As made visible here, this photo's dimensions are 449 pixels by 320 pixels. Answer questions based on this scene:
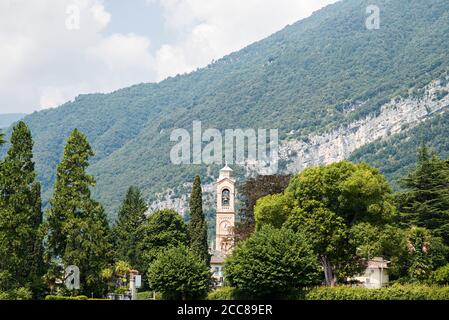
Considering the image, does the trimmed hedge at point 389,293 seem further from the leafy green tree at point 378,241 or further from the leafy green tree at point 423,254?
the leafy green tree at point 378,241

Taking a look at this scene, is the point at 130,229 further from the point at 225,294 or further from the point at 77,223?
the point at 77,223

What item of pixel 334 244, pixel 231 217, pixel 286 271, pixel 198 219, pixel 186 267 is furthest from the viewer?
pixel 231 217

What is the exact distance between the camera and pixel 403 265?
2333 inches

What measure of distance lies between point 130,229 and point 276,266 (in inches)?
1411

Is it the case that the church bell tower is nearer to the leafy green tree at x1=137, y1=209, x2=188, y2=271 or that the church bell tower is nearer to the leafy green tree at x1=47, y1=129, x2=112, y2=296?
the leafy green tree at x1=137, y1=209, x2=188, y2=271

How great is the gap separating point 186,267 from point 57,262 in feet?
34.4

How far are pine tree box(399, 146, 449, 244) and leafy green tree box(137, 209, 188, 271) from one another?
2887 cm

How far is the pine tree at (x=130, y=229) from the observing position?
8550 centimetres

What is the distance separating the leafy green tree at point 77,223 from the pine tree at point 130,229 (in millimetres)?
25223

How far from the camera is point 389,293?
160ft

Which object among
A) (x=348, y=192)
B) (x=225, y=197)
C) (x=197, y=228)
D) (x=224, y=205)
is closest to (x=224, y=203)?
(x=224, y=205)
